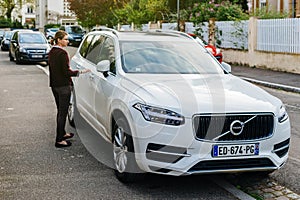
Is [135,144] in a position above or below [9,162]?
above

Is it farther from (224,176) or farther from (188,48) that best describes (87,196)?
(188,48)

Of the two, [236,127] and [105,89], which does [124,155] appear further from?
[236,127]

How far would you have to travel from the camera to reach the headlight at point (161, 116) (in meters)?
5.04

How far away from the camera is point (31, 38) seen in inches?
973

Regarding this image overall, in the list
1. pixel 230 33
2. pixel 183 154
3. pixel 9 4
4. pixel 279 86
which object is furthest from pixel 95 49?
pixel 9 4

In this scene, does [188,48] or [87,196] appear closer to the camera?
[87,196]

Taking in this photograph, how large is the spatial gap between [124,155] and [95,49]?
108 inches

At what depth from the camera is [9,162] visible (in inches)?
259

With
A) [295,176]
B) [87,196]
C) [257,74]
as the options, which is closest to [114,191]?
[87,196]

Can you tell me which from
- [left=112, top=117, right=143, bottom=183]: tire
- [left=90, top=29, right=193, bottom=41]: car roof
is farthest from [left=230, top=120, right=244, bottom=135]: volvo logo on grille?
[left=90, top=29, right=193, bottom=41]: car roof

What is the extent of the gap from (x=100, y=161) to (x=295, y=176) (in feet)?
8.19

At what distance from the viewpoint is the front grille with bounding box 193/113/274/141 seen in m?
5.05

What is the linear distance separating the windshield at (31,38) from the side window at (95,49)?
1695 cm

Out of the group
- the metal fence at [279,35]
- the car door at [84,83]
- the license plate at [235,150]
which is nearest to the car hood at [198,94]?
the license plate at [235,150]
